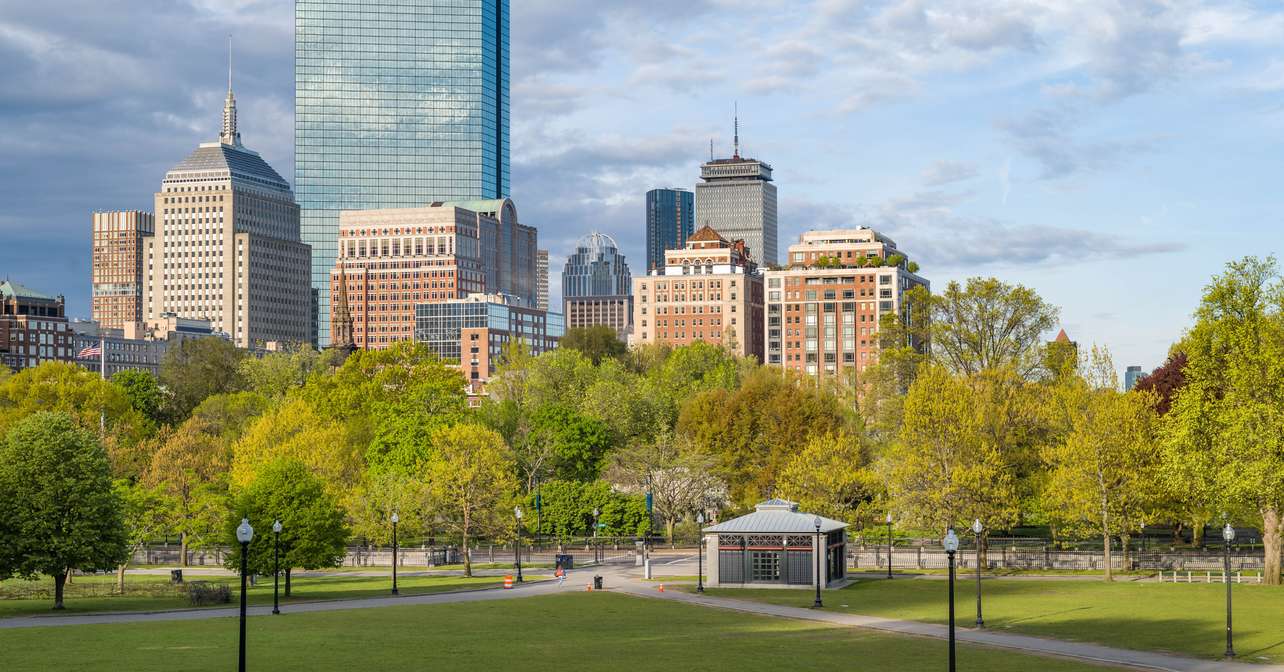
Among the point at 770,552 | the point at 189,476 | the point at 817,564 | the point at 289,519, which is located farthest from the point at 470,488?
the point at 817,564

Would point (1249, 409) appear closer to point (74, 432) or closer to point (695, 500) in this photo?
point (695, 500)

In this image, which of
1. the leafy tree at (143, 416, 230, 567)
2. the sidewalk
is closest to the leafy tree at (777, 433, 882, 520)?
the sidewalk

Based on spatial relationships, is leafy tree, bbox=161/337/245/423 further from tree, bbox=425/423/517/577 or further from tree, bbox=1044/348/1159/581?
tree, bbox=1044/348/1159/581

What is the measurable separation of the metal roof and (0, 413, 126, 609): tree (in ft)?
103

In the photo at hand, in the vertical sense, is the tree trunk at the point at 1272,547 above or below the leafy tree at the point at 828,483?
below

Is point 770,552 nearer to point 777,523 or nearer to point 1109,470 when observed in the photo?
point 777,523

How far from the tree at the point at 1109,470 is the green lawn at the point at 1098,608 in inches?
235

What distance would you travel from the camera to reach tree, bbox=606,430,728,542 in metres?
111

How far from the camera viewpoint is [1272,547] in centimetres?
7262

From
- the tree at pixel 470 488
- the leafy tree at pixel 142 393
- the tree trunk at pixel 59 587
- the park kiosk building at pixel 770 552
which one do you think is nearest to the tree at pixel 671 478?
the tree at pixel 470 488

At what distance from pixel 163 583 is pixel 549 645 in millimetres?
41008

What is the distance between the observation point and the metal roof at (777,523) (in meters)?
75.2

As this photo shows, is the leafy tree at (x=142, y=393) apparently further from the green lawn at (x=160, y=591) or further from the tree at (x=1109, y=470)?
the tree at (x=1109, y=470)

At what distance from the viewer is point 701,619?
2287 inches
